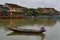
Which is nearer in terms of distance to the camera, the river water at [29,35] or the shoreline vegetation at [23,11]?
the river water at [29,35]

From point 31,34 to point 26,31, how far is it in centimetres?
40

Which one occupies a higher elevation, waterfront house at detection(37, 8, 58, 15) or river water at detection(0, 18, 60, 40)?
river water at detection(0, 18, 60, 40)

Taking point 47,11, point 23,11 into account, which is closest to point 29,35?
point 23,11

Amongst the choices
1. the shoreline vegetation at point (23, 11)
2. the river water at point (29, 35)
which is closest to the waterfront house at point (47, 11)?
the shoreline vegetation at point (23, 11)

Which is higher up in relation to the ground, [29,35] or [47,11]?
[29,35]

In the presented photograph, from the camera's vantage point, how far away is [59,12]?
5722 centimetres

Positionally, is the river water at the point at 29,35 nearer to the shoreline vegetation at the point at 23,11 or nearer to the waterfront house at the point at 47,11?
the shoreline vegetation at the point at 23,11

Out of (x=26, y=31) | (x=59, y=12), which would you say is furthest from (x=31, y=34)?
(x=59, y=12)

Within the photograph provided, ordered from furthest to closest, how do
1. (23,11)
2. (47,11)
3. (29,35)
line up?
(47,11) → (23,11) → (29,35)

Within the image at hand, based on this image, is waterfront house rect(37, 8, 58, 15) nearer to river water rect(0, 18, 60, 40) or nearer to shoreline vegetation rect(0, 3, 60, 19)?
shoreline vegetation rect(0, 3, 60, 19)

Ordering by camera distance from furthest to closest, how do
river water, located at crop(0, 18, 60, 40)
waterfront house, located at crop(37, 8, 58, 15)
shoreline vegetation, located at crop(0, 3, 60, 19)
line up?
waterfront house, located at crop(37, 8, 58, 15), shoreline vegetation, located at crop(0, 3, 60, 19), river water, located at crop(0, 18, 60, 40)

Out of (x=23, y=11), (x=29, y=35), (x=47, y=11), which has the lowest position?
(x=47, y=11)

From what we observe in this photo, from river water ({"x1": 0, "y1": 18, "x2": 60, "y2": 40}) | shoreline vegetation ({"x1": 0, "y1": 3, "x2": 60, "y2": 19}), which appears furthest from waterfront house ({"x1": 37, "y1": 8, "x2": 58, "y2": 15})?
river water ({"x1": 0, "y1": 18, "x2": 60, "y2": 40})

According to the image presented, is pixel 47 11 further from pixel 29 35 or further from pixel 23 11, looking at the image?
pixel 29 35
